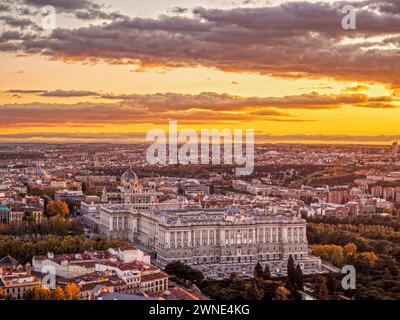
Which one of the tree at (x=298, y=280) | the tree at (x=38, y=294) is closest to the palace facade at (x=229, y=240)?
the tree at (x=298, y=280)

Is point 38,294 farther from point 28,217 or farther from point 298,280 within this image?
point 28,217

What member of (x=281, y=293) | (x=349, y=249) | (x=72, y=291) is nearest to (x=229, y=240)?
(x=349, y=249)

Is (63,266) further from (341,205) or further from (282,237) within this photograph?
(341,205)

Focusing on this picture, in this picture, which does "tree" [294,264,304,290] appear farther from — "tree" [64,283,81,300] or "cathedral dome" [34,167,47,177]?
"cathedral dome" [34,167,47,177]

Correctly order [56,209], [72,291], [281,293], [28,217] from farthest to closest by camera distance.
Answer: [56,209] < [28,217] < [281,293] < [72,291]

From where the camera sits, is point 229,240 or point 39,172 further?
point 39,172
